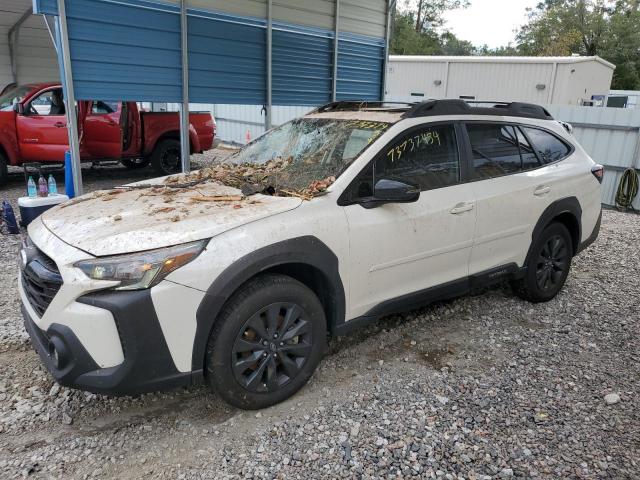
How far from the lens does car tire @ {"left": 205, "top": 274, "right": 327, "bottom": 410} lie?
106 inches

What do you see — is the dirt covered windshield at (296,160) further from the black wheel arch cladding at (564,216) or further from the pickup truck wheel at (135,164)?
the pickup truck wheel at (135,164)

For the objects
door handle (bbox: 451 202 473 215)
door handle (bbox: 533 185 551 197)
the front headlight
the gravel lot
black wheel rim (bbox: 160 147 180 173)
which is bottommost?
the gravel lot

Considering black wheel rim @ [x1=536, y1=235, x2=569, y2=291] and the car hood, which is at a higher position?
the car hood

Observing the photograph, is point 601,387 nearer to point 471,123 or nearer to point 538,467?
point 538,467

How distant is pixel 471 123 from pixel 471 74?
16034mm

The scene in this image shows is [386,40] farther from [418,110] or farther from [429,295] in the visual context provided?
[429,295]

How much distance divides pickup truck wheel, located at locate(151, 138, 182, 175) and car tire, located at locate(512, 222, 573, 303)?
Answer: 8.06m

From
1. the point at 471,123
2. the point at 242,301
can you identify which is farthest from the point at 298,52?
the point at 242,301

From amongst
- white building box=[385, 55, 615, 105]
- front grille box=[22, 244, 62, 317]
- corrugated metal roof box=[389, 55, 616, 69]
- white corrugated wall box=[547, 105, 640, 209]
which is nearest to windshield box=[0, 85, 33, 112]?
front grille box=[22, 244, 62, 317]

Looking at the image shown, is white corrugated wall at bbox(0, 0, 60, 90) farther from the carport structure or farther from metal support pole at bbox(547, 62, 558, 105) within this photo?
metal support pole at bbox(547, 62, 558, 105)

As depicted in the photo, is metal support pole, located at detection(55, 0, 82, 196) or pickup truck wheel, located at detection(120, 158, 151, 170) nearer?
metal support pole, located at detection(55, 0, 82, 196)

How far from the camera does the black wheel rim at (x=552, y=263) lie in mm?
4531

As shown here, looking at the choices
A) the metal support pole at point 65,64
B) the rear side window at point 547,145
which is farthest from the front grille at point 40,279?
the rear side window at point 547,145

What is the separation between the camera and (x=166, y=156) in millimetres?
10781
